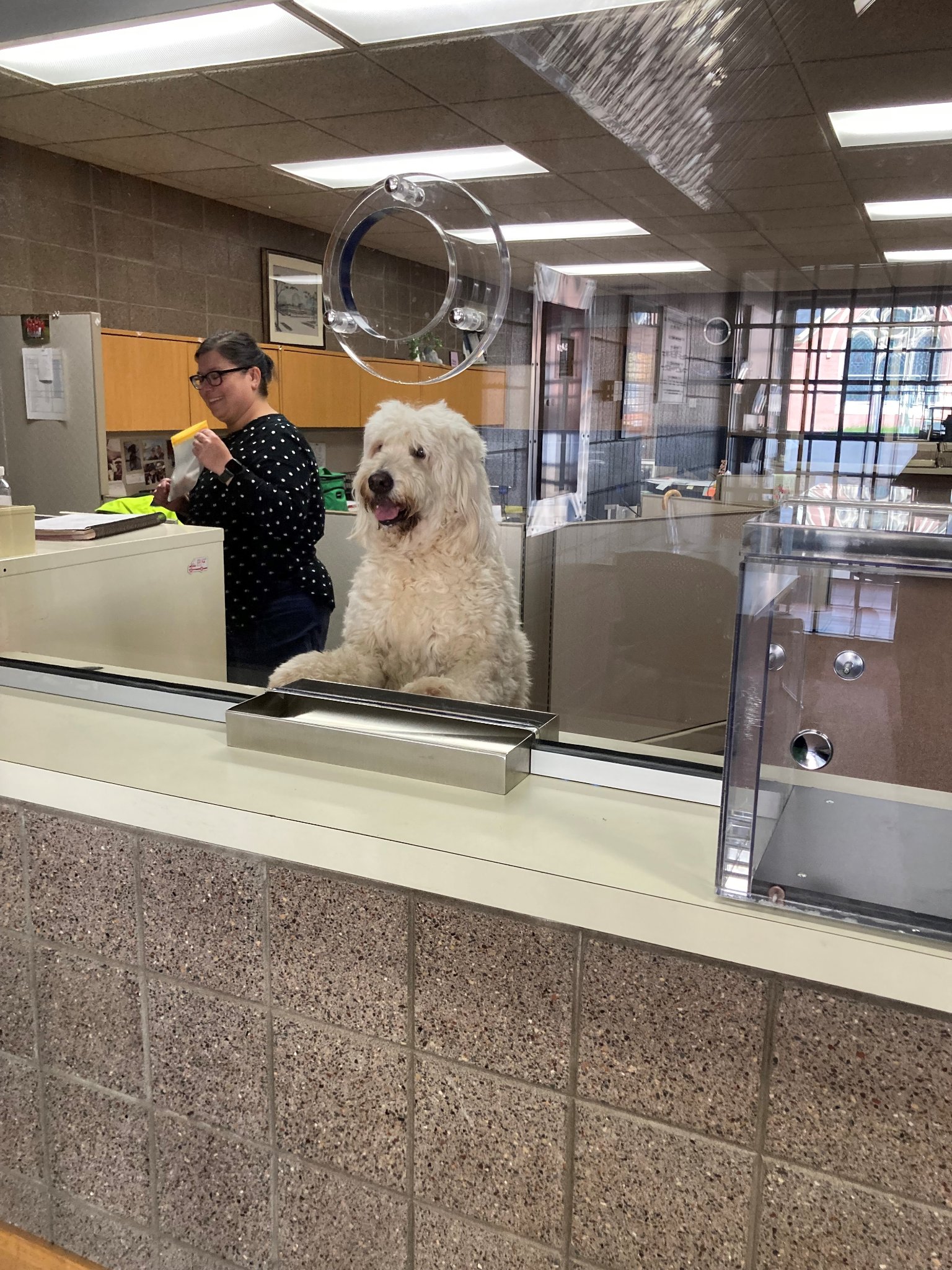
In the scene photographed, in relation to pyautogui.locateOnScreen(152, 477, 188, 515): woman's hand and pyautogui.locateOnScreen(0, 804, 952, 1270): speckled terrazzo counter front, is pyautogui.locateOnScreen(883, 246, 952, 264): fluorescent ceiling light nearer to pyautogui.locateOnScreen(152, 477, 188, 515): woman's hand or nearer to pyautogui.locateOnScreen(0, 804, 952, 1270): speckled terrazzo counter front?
pyautogui.locateOnScreen(0, 804, 952, 1270): speckled terrazzo counter front

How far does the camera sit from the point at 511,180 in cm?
129

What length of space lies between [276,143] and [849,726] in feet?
3.76

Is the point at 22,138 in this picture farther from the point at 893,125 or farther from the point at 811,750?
the point at 811,750

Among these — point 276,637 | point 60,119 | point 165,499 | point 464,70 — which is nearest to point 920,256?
point 464,70

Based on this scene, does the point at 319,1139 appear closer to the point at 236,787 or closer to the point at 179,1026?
the point at 179,1026

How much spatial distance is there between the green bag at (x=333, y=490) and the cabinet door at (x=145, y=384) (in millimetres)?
308

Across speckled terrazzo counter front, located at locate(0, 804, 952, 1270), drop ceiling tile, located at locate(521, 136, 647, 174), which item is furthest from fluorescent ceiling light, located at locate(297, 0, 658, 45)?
speckled terrazzo counter front, located at locate(0, 804, 952, 1270)

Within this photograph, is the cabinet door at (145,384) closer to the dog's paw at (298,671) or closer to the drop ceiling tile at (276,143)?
the drop ceiling tile at (276,143)

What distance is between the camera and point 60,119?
1.61 m

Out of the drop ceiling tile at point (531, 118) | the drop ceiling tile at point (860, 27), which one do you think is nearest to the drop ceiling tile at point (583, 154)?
the drop ceiling tile at point (531, 118)

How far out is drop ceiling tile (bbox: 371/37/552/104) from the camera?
124 centimetres

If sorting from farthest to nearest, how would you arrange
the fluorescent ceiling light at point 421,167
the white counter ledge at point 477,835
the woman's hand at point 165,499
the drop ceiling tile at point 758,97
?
the woman's hand at point 165,499 < the fluorescent ceiling light at point 421,167 < the drop ceiling tile at point 758,97 < the white counter ledge at point 477,835

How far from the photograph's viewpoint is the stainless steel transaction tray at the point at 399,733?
1.26 m

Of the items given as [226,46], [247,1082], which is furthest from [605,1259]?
[226,46]
